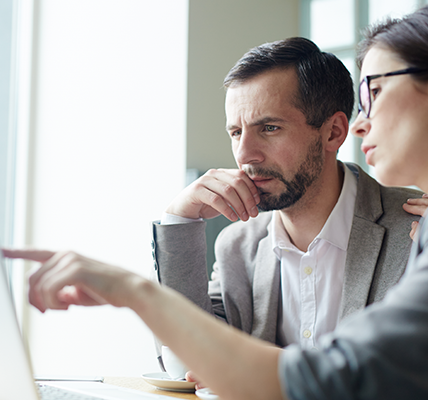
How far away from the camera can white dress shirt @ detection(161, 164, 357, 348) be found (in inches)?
55.3

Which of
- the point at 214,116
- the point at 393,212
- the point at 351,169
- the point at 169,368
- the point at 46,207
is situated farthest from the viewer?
the point at 46,207

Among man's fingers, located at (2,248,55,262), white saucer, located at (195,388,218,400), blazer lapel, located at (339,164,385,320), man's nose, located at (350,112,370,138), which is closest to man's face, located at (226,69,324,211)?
blazer lapel, located at (339,164,385,320)

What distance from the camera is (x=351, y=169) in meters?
1.63

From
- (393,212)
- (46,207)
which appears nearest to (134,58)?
(46,207)

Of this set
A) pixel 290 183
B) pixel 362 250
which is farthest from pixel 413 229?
pixel 290 183

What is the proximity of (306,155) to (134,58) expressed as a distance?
1.68 m

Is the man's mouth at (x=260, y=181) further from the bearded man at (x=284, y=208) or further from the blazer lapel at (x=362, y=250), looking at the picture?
the blazer lapel at (x=362, y=250)

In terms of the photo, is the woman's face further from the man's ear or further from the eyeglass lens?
the man's ear

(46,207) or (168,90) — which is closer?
(168,90)

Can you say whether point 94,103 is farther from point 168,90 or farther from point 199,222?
point 199,222

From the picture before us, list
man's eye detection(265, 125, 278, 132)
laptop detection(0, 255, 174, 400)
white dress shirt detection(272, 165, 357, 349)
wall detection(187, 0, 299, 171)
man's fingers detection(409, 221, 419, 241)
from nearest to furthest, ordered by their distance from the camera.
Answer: laptop detection(0, 255, 174, 400), man's fingers detection(409, 221, 419, 241), white dress shirt detection(272, 165, 357, 349), man's eye detection(265, 125, 278, 132), wall detection(187, 0, 299, 171)

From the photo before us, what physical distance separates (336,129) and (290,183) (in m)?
0.28

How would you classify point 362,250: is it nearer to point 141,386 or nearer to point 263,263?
point 263,263

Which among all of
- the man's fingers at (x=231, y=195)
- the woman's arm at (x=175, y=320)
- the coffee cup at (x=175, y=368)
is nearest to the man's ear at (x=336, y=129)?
the man's fingers at (x=231, y=195)
